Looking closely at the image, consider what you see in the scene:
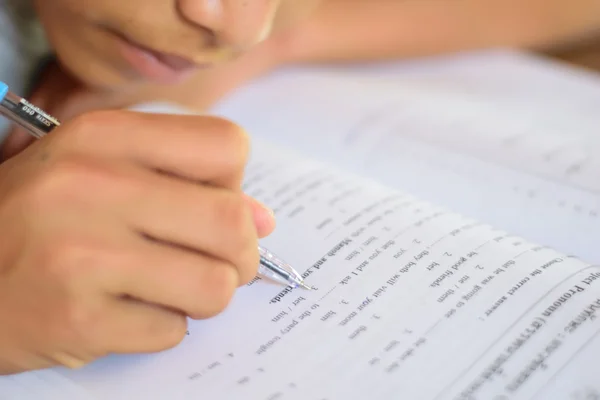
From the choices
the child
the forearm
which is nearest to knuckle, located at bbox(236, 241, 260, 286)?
the child

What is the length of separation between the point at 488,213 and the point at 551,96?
25 cm

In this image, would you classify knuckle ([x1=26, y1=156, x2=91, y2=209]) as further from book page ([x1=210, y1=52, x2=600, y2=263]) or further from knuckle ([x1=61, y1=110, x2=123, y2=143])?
book page ([x1=210, y1=52, x2=600, y2=263])

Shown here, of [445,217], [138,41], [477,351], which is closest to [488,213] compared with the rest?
[445,217]

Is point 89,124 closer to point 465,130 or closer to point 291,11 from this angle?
point 291,11

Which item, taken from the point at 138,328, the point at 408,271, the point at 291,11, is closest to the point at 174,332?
the point at 138,328

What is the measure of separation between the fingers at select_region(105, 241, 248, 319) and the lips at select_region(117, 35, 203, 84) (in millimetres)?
183

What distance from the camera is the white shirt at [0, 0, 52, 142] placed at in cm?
45

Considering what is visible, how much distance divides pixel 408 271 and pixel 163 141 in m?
0.16

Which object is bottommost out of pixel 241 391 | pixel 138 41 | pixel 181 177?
pixel 241 391

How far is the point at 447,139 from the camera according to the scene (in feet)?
1.84

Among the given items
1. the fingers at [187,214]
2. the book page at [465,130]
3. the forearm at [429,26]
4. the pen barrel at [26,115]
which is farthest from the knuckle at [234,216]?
the forearm at [429,26]

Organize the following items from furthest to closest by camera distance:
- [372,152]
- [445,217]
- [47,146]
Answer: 1. [372,152]
2. [445,217]
3. [47,146]

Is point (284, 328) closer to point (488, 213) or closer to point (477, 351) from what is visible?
point (477, 351)

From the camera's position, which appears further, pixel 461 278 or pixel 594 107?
pixel 594 107
